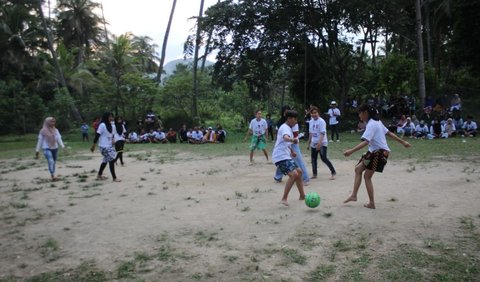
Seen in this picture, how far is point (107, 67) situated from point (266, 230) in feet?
97.9

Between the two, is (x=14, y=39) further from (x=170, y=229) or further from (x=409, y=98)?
(x=170, y=229)

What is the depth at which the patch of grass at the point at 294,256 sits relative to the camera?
4.69 meters

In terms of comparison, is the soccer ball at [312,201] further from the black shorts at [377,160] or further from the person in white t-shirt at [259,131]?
the person in white t-shirt at [259,131]

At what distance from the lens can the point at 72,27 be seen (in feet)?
146

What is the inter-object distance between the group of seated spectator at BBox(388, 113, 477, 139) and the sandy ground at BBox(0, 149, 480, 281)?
10.2m

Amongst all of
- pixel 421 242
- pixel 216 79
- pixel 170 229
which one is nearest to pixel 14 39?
pixel 216 79

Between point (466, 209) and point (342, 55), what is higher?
point (342, 55)

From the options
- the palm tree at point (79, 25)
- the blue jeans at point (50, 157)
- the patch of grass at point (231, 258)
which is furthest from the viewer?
the palm tree at point (79, 25)

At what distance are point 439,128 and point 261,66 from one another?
10.5 m

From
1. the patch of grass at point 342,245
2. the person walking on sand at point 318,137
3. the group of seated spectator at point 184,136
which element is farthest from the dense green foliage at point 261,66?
the patch of grass at point 342,245

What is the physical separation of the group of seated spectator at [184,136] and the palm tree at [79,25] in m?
21.4

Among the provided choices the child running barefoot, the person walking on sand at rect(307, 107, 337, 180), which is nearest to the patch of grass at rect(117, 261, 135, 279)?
the child running barefoot

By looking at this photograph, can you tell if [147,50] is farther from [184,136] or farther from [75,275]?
[75,275]

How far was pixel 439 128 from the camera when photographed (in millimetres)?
20281
